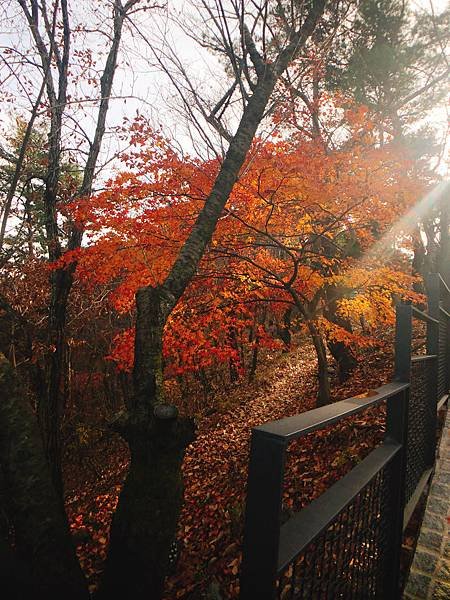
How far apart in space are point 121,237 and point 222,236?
7.91ft

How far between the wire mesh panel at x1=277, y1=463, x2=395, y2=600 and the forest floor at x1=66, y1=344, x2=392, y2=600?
3242 millimetres

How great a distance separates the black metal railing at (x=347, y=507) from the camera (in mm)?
834

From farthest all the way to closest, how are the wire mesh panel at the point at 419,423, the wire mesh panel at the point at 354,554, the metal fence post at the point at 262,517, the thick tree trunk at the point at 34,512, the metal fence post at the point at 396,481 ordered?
the thick tree trunk at the point at 34,512 < the wire mesh panel at the point at 419,423 < the metal fence post at the point at 396,481 < the wire mesh panel at the point at 354,554 < the metal fence post at the point at 262,517

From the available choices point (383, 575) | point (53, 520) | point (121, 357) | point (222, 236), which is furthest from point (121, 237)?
point (383, 575)

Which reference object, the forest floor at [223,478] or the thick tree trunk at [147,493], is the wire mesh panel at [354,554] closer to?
the thick tree trunk at [147,493]

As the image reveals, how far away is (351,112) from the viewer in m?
10.3

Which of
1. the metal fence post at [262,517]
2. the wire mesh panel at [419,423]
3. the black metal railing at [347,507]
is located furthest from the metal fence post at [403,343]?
the metal fence post at [262,517]

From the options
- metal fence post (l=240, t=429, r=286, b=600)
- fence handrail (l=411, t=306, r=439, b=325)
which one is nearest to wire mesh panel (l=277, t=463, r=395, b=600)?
metal fence post (l=240, t=429, r=286, b=600)

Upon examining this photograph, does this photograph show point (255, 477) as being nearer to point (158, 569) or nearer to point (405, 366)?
point (405, 366)

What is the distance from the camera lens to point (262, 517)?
0.85m

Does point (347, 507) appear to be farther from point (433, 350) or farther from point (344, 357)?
point (344, 357)

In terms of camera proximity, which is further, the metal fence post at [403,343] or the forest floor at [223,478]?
the forest floor at [223,478]

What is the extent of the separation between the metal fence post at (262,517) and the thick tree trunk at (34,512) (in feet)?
9.42

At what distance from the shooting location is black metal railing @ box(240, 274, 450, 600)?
834 mm
